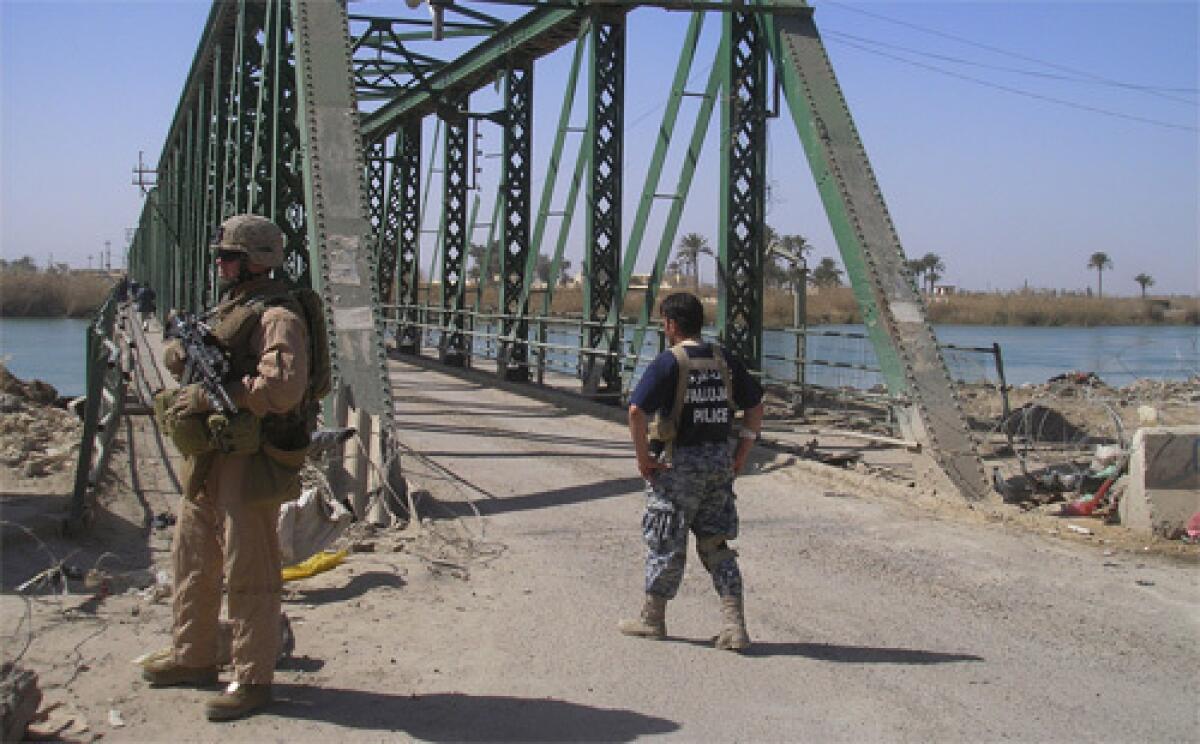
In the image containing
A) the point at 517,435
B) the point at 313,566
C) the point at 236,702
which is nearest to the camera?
the point at 236,702

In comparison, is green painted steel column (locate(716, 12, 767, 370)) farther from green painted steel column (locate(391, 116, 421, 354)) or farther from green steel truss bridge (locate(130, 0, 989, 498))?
green painted steel column (locate(391, 116, 421, 354))

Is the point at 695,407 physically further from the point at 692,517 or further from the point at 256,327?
the point at 256,327

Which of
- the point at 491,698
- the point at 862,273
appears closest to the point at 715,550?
the point at 491,698

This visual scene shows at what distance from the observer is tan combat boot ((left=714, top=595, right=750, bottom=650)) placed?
199 inches

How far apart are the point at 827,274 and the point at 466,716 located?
171ft

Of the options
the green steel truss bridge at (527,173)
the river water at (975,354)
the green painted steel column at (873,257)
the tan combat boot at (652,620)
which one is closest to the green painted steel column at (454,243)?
the green steel truss bridge at (527,173)

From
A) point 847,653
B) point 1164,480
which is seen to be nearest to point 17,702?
point 847,653

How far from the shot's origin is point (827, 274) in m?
54.7

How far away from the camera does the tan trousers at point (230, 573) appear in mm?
4129

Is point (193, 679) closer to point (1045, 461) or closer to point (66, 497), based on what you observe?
point (66, 497)

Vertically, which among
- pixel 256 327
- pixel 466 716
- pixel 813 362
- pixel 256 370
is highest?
pixel 256 327

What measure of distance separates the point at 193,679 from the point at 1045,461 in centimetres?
927

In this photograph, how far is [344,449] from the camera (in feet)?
26.1

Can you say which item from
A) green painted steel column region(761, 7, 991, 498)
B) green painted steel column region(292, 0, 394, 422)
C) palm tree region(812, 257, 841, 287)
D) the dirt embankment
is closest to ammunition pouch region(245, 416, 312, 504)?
green painted steel column region(292, 0, 394, 422)
